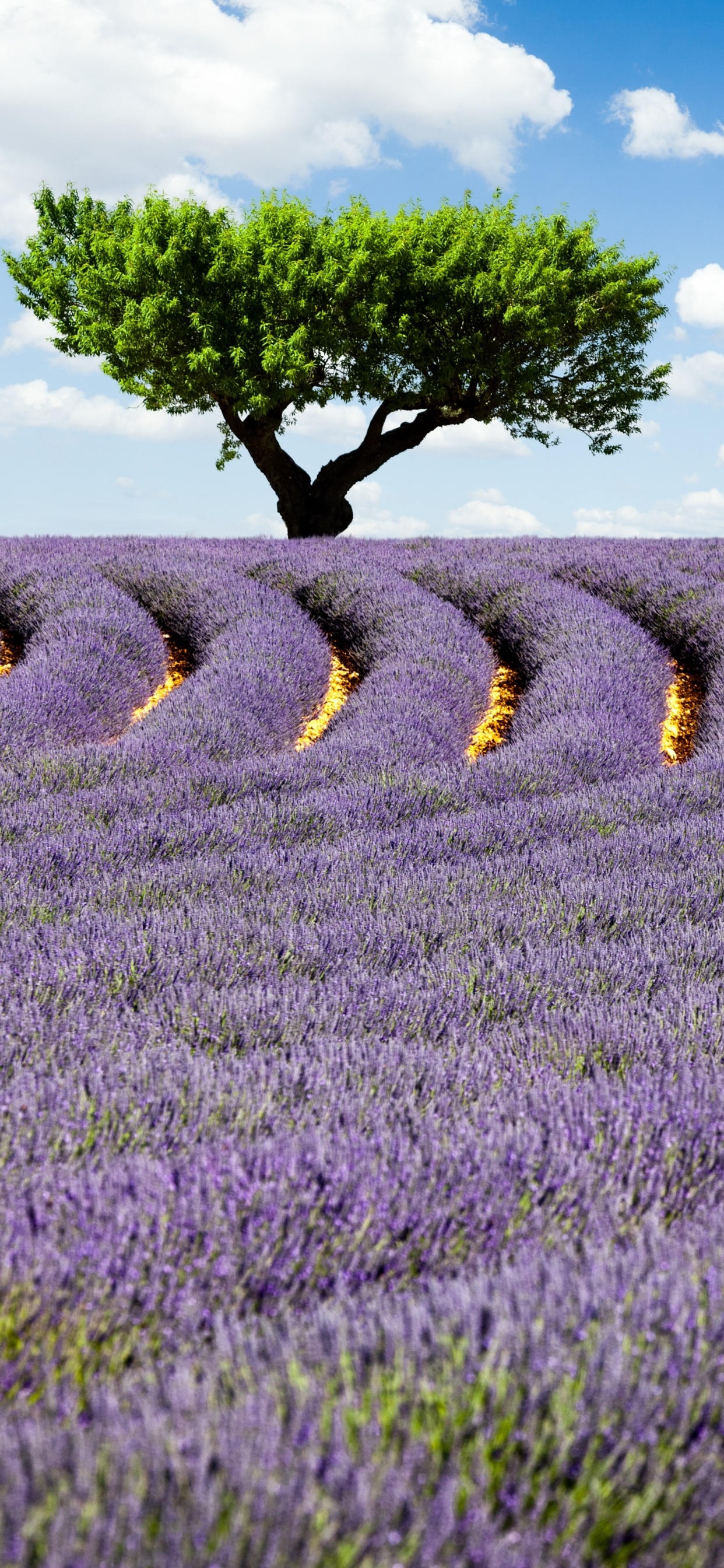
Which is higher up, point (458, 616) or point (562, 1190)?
point (458, 616)

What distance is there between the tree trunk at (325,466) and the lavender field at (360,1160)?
14875 millimetres

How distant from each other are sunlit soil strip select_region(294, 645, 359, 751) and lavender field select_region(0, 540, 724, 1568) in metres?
1.55

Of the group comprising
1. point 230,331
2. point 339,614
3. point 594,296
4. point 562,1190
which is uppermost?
point 594,296

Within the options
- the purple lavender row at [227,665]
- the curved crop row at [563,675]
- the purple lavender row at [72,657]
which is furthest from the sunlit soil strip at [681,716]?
the purple lavender row at [72,657]

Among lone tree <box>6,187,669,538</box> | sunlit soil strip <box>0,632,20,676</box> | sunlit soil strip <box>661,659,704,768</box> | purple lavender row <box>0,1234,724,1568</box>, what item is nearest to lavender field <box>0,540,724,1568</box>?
purple lavender row <box>0,1234,724,1568</box>

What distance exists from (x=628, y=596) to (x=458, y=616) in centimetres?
184

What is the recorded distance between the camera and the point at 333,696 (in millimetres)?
8312

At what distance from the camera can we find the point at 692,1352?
1310mm

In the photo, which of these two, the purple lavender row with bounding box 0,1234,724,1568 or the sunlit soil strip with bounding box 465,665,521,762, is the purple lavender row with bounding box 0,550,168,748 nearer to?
the sunlit soil strip with bounding box 465,665,521,762

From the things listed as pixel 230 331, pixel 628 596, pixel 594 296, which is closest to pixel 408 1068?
pixel 628 596

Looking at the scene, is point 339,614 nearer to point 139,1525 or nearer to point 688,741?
point 688,741

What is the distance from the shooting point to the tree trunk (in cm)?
1977

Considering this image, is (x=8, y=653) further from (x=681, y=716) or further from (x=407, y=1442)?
(x=407, y=1442)

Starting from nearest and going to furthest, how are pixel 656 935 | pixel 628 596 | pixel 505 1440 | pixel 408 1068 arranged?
pixel 505 1440, pixel 408 1068, pixel 656 935, pixel 628 596
